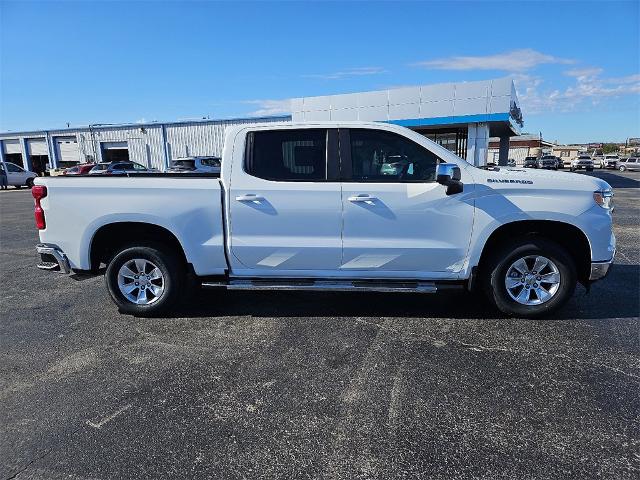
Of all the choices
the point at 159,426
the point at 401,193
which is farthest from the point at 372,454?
the point at 401,193

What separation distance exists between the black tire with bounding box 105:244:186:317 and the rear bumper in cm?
47

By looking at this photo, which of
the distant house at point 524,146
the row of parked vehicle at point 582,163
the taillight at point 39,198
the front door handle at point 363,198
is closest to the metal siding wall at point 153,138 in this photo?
the row of parked vehicle at point 582,163

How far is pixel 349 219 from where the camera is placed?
14.8 ft

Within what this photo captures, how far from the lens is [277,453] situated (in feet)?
8.65

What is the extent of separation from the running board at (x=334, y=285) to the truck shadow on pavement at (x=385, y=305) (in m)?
0.43

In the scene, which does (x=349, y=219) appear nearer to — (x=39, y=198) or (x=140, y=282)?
(x=140, y=282)

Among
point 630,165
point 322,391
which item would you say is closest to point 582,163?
point 630,165

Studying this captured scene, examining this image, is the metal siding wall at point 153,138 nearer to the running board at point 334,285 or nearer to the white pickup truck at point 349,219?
the white pickup truck at point 349,219

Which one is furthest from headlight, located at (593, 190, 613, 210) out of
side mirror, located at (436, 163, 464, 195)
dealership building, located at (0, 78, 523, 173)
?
dealership building, located at (0, 78, 523, 173)

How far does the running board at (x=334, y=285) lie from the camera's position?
451cm

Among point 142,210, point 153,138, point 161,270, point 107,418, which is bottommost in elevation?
point 107,418

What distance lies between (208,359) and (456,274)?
2.61m

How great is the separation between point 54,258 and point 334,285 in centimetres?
308

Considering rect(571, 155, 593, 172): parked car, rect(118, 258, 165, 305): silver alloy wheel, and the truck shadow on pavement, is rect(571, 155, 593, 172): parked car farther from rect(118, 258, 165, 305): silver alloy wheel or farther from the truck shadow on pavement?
rect(118, 258, 165, 305): silver alloy wheel
